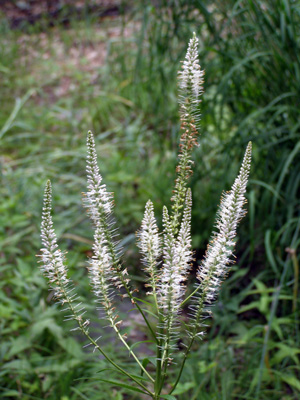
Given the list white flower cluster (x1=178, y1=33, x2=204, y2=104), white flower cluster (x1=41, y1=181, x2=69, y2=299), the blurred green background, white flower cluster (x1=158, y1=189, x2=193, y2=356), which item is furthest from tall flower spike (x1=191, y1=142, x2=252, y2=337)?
the blurred green background

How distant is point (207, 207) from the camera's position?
3463 mm

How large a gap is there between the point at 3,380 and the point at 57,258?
1.53 m

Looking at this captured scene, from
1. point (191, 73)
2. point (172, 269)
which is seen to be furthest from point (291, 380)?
point (191, 73)

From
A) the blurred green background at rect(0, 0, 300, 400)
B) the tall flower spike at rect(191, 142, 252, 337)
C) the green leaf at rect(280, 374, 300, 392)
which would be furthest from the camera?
the blurred green background at rect(0, 0, 300, 400)

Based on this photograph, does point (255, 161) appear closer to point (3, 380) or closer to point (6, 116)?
point (3, 380)

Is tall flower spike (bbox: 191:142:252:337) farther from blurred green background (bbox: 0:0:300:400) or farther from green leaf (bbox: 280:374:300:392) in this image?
green leaf (bbox: 280:374:300:392)

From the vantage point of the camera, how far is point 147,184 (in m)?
3.96

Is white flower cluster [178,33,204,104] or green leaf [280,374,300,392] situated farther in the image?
green leaf [280,374,300,392]

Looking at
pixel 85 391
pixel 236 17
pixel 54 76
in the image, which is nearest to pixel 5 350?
pixel 85 391

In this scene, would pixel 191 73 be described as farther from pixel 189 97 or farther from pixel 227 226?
pixel 227 226

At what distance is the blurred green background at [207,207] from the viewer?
99.0 inches

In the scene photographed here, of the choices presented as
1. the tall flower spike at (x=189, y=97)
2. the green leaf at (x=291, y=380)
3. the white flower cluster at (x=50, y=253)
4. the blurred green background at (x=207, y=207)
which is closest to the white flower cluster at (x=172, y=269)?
the tall flower spike at (x=189, y=97)

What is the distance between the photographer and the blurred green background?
2.51 metres

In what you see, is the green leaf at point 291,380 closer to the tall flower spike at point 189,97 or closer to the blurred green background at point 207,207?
the blurred green background at point 207,207
